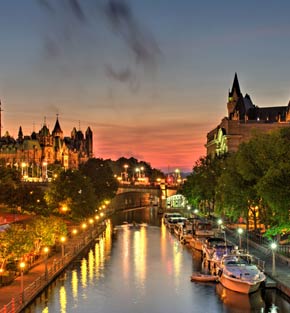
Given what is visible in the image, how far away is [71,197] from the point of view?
109 meters

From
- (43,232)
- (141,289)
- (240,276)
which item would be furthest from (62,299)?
(240,276)

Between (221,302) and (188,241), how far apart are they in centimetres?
4426

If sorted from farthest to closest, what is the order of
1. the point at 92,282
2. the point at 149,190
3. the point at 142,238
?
1. the point at 149,190
2. the point at 142,238
3. the point at 92,282

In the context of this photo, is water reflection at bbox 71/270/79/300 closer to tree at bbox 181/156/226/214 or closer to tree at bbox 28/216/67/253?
tree at bbox 28/216/67/253

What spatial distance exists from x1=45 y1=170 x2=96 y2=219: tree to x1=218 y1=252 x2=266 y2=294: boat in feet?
168

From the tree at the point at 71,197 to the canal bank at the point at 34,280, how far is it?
73.7ft

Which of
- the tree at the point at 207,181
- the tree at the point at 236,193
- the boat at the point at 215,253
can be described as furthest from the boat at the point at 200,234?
the tree at the point at 207,181

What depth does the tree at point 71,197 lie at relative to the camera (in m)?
108

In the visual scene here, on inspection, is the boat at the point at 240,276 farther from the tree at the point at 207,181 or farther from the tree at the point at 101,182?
the tree at the point at 101,182

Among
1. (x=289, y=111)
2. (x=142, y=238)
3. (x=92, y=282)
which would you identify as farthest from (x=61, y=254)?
(x=289, y=111)

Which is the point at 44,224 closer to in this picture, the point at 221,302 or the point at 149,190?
the point at 221,302

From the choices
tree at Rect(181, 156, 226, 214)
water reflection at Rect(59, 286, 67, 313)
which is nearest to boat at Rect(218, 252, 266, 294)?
water reflection at Rect(59, 286, 67, 313)

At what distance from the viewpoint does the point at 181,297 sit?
54.9 m

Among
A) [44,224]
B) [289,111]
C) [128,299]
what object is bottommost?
[128,299]
